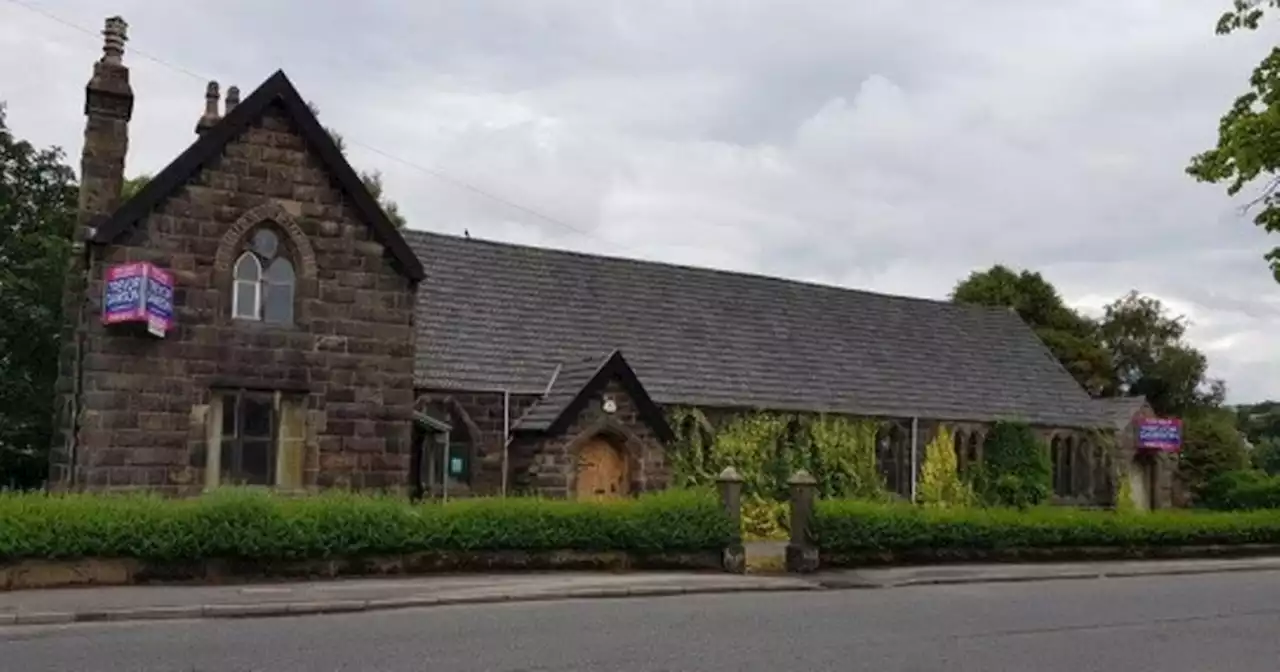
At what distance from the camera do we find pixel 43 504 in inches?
634

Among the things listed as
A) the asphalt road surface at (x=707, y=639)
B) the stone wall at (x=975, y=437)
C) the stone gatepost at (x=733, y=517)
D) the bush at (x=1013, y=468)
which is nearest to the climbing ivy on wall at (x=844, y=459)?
the stone wall at (x=975, y=437)

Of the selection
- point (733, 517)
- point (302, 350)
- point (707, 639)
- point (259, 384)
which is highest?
point (302, 350)

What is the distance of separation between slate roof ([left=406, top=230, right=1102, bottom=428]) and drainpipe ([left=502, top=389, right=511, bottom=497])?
1.20 feet

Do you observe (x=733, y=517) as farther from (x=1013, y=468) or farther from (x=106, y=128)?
(x=1013, y=468)

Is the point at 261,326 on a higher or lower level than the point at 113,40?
lower

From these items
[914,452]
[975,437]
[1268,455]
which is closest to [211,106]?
[914,452]

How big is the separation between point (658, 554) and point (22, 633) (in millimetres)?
10158

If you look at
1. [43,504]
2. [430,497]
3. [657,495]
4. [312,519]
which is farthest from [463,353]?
[43,504]

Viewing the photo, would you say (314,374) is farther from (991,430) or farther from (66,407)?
(991,430)

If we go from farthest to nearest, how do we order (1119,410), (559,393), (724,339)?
(1119,410), (724,339), (559,393)

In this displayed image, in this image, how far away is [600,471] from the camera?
2605 cm

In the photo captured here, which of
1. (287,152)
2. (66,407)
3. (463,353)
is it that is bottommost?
(66,407)

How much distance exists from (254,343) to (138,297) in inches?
88.4

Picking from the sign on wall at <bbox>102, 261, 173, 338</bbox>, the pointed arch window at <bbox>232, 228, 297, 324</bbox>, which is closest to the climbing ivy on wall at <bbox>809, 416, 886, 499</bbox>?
→ the pointed arch window at <bbox>232, 228, 297, 324</bbox>
